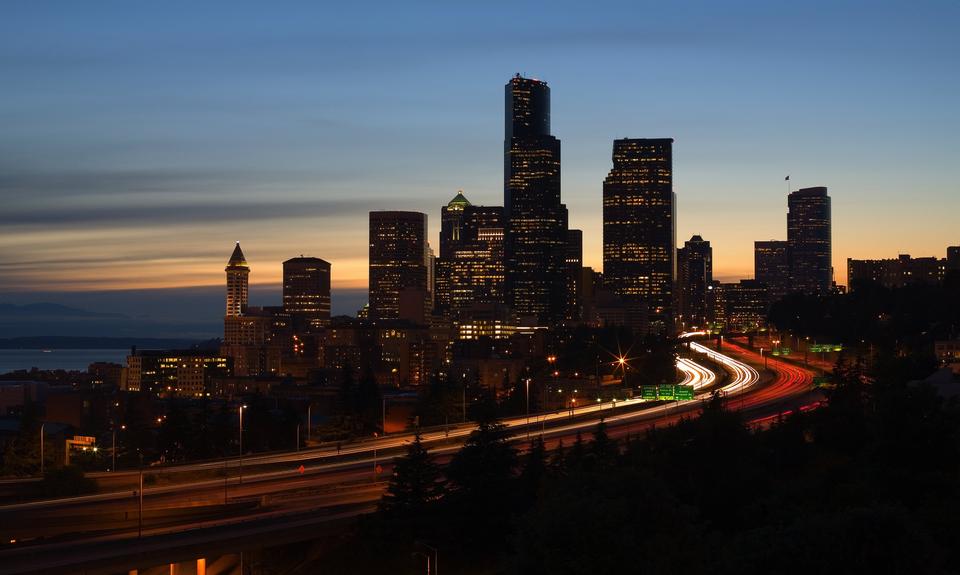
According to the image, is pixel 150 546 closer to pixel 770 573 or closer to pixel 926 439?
pixel 770 573

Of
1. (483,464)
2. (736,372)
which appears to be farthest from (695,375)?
(483,464)

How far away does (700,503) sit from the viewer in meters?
47.6

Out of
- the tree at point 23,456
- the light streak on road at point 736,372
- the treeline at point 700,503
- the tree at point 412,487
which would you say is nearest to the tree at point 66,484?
the treeline at point 700,503

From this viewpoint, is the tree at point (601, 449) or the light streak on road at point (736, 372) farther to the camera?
the light streak on road at point (736, 372)

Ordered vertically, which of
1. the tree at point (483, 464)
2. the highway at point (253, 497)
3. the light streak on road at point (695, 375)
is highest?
the tree at point (483, 464)

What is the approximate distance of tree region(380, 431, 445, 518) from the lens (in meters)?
44.0

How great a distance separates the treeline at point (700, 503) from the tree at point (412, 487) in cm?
5

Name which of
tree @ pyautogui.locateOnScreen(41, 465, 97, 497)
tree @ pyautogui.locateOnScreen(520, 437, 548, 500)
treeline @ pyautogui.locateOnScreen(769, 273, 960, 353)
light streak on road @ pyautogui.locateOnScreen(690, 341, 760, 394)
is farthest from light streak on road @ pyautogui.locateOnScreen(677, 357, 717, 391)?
tree @ pyautogui.locateOnScreen(41, 465, 97, 497)

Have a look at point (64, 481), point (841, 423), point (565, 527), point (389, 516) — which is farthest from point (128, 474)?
point (841, 423)

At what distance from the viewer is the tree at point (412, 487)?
4397 cm

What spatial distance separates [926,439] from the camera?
4031 centimetres

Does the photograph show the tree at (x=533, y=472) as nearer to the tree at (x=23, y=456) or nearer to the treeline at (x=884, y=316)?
the tree at (x=23, y=456)

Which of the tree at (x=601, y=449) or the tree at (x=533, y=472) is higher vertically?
the tree at (x=601, y=449)

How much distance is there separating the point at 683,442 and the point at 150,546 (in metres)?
26.6
